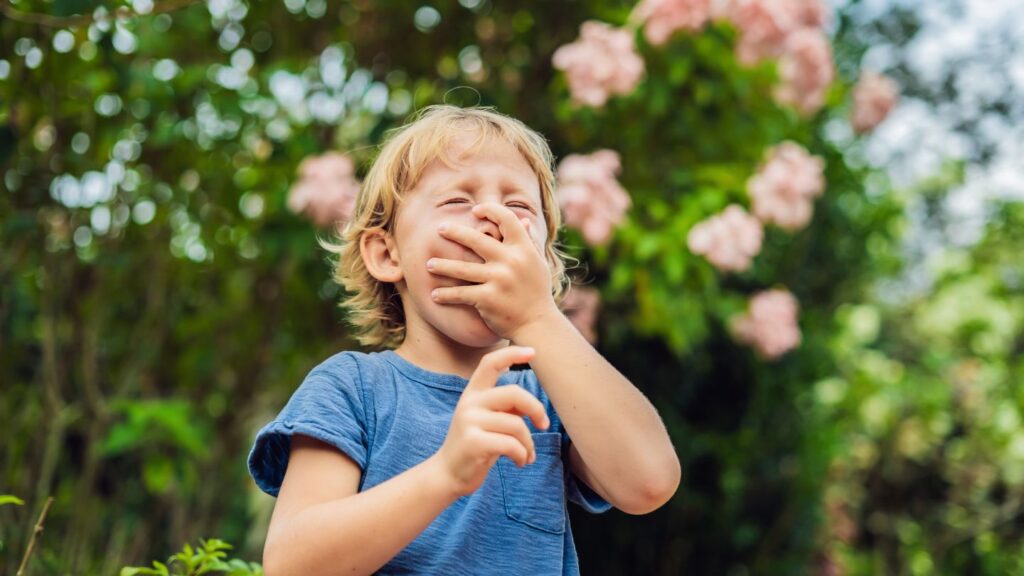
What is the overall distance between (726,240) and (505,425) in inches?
96.1

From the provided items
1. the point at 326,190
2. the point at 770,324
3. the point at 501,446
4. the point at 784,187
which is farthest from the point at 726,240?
the point at 501,446

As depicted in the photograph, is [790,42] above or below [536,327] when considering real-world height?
below

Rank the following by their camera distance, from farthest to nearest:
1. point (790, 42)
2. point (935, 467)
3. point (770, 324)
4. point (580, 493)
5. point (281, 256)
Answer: point (935, 467) → point (770, 324) → point (281, 256) → point (790, 42) → point (580, 493)

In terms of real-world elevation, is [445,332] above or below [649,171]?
above

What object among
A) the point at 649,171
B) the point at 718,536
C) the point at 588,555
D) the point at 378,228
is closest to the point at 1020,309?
the point at 718,536

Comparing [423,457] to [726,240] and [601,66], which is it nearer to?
[726,240]

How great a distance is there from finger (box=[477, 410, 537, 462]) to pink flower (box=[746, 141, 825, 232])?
8.57 feet

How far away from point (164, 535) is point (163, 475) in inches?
40.3

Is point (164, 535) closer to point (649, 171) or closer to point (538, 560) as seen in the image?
point (649, 171)

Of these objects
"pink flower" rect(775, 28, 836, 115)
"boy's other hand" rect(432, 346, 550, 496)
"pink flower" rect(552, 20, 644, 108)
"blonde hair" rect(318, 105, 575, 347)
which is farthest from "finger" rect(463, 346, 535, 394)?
"pink flower" rect(775, 28, 836, 115)

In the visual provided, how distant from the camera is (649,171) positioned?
3949 millimetres

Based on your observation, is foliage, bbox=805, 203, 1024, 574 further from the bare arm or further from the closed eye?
the bare arm

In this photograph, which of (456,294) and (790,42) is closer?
(456,294)

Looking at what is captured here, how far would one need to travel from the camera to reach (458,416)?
43.6 inches
